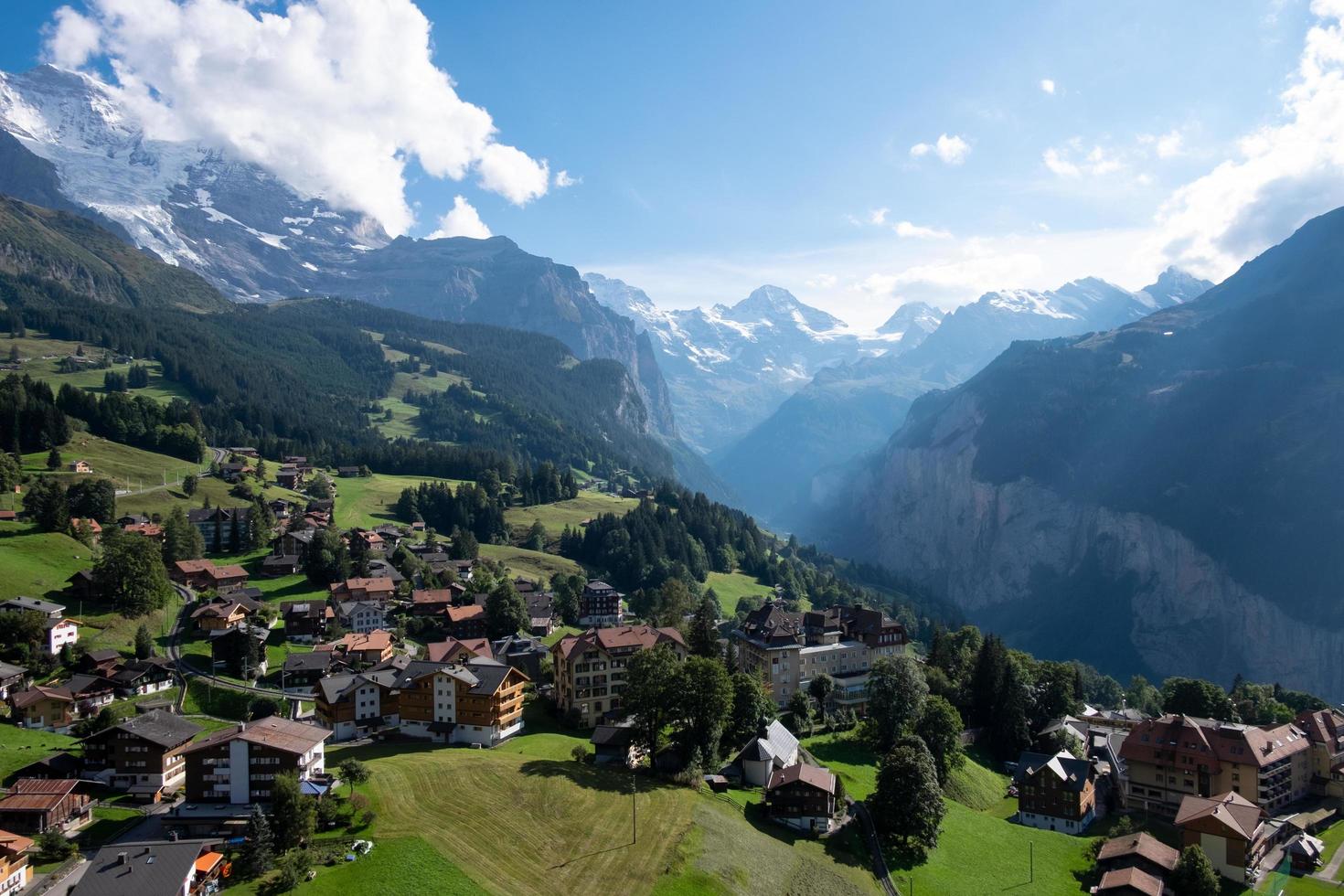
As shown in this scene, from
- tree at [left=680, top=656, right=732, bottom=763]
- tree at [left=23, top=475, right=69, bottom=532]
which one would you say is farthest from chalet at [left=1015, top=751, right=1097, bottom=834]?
tree at [left=23, top=475, right=69, bottom=532]

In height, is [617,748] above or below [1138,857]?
above

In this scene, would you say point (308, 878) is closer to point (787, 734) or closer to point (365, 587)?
point (787, 734)

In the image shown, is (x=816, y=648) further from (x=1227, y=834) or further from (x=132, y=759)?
(x=132, y=759)

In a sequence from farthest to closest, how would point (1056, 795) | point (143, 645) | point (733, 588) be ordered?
point (733, 588)
point (143, 645)
point (1056, 795)

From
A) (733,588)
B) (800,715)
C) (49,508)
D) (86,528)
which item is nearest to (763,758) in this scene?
(800,715)

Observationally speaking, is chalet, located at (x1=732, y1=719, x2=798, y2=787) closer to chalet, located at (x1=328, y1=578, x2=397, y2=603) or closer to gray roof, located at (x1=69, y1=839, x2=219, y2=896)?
gray roof, located at (x1=69, y1=839, x2=219, y2=896)
